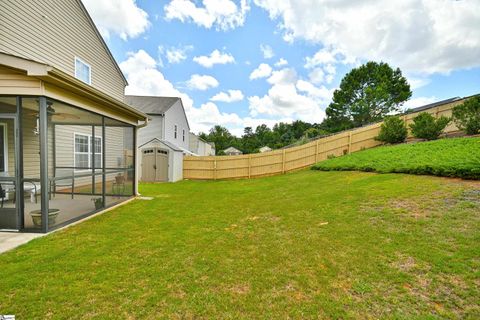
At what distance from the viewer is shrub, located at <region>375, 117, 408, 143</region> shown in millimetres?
13195

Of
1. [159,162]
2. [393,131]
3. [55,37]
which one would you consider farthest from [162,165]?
[393,131]

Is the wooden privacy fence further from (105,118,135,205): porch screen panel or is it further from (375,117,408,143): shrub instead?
(105,118,135,205): porch screen panel

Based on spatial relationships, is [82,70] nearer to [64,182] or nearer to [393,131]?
[64,182]

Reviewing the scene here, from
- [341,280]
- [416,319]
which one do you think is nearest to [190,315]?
[341,280]

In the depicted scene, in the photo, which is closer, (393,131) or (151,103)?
(393,131)

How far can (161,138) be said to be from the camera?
17156mm

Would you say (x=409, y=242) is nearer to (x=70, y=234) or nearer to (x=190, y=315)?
(x=190, y=315)

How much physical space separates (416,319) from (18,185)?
5.95 m

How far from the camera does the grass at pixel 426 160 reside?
6656mm

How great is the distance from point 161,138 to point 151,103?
3566mm

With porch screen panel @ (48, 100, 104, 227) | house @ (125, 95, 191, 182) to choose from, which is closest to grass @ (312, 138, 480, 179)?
house @ (125, 95, 191, 182)

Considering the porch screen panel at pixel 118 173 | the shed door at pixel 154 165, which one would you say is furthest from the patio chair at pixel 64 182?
the shed door at pixel 154 165

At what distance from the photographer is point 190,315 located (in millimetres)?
2199

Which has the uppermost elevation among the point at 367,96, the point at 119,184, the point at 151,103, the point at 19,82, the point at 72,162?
the point at 367,96
